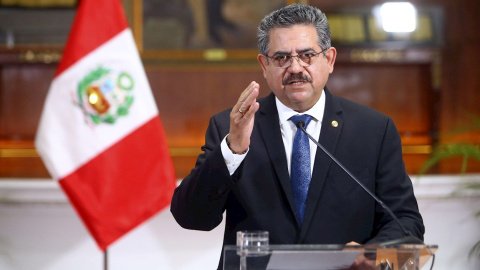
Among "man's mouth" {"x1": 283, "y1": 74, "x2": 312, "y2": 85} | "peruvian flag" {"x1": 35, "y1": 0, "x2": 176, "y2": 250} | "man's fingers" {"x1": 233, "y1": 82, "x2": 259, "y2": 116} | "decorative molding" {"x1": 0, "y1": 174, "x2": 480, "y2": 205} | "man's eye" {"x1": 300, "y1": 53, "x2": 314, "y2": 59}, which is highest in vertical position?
"man's eye" {"x1": 300, "y1": 53, "x2": 314, "y2": 59}

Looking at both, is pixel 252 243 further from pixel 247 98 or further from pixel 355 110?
pixel 355 110

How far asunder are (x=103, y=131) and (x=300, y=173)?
1.51 m

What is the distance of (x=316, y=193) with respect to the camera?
6.99 ft

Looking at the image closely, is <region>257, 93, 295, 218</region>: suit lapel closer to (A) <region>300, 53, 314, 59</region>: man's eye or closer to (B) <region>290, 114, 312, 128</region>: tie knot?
(B) <region>290, 114, 312, 128</region>: tie knot

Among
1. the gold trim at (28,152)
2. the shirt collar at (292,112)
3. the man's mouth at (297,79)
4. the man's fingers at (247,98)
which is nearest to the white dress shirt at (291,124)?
the shirt collar at (292,112)

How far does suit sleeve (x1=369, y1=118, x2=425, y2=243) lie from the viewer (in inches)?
83.7

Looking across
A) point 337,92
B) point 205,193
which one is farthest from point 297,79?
point 337,92

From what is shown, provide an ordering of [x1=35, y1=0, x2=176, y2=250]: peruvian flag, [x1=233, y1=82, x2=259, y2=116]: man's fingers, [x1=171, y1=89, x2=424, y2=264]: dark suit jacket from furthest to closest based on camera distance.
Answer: [x1=35, y1=0, x2=176, y2=250]: peruvian flag, [x1=171, y1=89, x2=424, y2=264]: dark suit jacket, [x1=233, y1=82, x2=259, y2=116]: man's fingers

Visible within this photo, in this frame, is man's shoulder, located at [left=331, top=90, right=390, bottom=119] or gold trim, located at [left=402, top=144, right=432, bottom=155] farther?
gold trim, located at [left=402, top=144, right=432, bottom=155]

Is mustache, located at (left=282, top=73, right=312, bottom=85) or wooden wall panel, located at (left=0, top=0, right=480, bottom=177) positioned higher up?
mustache, located at (left=282, top=73, right=312, bottom=85)

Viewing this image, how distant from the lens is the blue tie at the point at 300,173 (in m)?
2.15

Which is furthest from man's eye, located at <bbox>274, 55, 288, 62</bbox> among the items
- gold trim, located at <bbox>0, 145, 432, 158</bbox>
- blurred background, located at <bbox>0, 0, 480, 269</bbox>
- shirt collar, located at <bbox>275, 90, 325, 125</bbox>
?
gold trim, located at <bbox>0, 145, 432, 158</bbox>

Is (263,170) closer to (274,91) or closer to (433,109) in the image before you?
(274,91)

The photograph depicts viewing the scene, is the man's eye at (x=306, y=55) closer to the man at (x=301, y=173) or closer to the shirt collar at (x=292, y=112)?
the man at (x=301, y=173)
